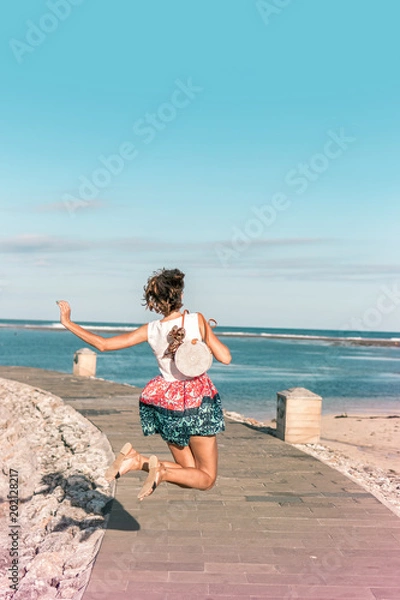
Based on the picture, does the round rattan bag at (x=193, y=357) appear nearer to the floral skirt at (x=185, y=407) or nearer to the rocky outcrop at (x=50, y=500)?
the floral skirt at (x=185, y=407)

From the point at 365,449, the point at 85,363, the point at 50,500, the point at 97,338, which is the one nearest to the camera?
the point at 97,338

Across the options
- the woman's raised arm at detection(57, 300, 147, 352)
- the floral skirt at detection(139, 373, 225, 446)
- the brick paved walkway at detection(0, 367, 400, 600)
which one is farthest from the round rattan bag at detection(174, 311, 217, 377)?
the brick paved walkway at detection(0, 367, 400, 600)

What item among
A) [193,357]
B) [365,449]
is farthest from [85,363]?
[193,357]

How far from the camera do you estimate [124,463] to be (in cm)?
438

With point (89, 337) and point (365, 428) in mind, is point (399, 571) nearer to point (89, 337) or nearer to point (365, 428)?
point (89, 337)

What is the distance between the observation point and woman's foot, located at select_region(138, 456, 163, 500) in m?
4.16

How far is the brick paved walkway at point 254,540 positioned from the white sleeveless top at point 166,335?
1519 mm

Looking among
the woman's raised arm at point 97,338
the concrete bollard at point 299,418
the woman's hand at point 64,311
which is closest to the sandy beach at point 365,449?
the concrete bollard at point 299,418

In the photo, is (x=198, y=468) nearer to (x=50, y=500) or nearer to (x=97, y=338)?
(x=97, y=338)

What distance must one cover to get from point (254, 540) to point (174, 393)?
192 cm

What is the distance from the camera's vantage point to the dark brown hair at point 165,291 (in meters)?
4.44

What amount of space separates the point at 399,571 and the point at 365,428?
12.9m

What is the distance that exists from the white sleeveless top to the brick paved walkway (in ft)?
4.98

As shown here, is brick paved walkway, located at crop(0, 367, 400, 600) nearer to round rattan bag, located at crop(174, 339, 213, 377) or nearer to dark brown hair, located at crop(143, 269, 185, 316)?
round rattan bag, located at crop(174, 339, 213, 377)
